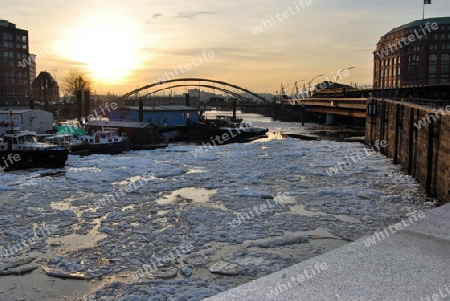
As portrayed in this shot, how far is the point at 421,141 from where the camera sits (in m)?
31.8

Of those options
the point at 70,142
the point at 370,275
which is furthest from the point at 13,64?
the point at 370,275

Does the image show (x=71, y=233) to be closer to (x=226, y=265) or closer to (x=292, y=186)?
(x=226, y=265)

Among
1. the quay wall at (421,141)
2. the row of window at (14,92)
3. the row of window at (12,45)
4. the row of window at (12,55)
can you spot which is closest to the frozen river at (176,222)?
the quay wall at (421,141)

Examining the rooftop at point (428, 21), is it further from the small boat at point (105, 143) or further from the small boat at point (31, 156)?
the small boat at point (31, 156)

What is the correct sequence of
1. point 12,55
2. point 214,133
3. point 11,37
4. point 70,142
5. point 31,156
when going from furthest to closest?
point 12,55, point 11,37, point 214,133, point 70,142, point 31,156

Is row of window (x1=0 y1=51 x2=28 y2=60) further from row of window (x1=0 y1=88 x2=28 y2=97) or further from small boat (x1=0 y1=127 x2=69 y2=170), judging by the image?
small boat (x1=0 y1=127 x2=69 y2=170)

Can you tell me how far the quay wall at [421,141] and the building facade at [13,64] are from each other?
115502 millimetres

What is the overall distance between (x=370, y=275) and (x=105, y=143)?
41.7 m

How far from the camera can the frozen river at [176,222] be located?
14.5 m

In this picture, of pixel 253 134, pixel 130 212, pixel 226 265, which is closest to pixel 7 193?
pixel 130 212

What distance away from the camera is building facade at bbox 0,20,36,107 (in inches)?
5187

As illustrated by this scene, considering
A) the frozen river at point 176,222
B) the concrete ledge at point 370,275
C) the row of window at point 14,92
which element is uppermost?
the row of window at point 14,92

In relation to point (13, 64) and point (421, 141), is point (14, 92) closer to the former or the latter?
point (13, 64)

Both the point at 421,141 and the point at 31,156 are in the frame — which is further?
the point at 31,156
